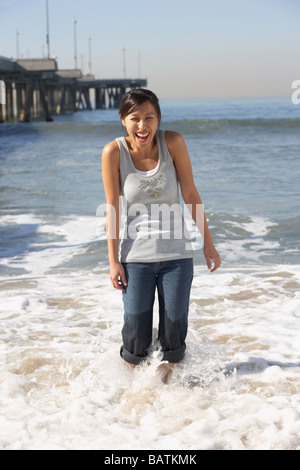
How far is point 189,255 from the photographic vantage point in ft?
9.09

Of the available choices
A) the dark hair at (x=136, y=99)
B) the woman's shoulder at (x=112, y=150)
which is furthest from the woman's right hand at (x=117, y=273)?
the dark hair at (x=136, y=99)

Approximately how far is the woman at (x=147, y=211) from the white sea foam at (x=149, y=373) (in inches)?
13.8

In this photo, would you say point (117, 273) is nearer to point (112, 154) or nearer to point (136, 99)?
point (112, 154)

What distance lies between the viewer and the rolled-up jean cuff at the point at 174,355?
2.90 metres

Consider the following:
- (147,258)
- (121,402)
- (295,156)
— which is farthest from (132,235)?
(295,156)

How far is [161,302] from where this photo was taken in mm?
2818

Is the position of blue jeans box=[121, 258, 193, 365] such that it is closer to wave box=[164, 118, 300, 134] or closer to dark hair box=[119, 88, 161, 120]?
dark hair box=[119, 88, 161, 120]

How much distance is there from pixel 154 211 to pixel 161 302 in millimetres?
437

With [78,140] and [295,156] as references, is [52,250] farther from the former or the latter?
[78,140]

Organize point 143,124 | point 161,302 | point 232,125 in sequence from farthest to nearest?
point 232,125 → point 161,302 → point 143,124

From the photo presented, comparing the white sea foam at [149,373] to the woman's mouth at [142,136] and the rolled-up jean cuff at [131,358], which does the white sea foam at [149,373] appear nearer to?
the rolled-up jean cuff at [131,358]

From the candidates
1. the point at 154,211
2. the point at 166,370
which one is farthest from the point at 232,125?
the point at 154,211

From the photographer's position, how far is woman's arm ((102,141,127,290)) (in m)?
2.73
